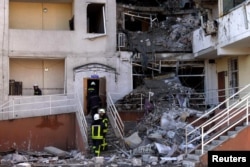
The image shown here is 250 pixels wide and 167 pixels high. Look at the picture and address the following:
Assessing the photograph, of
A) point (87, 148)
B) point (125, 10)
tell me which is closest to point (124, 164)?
point (87, 148)

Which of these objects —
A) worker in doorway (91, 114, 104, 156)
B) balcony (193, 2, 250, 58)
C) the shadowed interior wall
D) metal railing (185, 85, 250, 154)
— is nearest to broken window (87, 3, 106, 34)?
balcony (193, 2, 250, 58)

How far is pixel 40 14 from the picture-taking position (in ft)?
87.7

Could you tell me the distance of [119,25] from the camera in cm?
2755

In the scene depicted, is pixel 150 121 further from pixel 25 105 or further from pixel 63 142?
pixel 25 105

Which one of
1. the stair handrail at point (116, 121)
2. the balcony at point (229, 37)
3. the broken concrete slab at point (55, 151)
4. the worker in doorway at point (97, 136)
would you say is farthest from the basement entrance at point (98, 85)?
the worker in doorway at point (97, 136)

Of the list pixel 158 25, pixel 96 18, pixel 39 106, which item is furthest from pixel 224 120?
pixel 96 18

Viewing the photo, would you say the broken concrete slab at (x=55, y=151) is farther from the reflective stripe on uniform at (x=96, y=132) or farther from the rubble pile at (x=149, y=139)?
the reflective stripe on uniform at (x=96, y=132)

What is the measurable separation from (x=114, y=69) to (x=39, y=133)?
520cm

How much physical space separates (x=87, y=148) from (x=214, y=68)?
964cm

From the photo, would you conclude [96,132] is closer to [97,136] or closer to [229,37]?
[97,136]

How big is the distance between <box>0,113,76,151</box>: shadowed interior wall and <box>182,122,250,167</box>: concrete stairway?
7.95 metres

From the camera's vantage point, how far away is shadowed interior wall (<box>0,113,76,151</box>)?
2283cm

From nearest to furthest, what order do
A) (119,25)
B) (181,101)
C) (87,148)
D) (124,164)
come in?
1. (124,164)
2. (87,148)
3. (181,101)
4. (119,25)

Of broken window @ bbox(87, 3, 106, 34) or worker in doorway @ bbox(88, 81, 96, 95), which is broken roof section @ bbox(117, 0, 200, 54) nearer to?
broken window @ bbox(87, 3, 106, 34)
